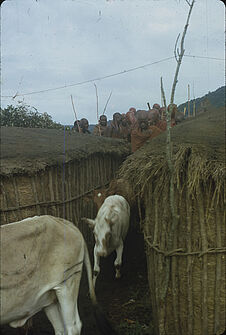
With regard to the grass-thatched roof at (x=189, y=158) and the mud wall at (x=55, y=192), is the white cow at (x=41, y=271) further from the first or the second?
the grass-thatched roof at (x=189, y=158)

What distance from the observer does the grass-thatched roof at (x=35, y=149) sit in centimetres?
431

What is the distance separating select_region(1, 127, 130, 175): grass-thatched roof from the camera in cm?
431

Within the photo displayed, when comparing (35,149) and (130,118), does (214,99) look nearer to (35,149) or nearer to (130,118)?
(35,149)

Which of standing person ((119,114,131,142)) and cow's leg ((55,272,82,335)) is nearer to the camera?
cow's leg ((55,272,82,335))

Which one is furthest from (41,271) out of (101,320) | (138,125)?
(138,125)

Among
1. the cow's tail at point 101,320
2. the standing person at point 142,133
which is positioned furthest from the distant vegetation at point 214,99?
the cow's tail at point 101,320

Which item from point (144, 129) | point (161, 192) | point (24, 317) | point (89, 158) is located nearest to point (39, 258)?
point (24, 317)

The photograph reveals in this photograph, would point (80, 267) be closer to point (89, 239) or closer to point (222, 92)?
point (89, 239)

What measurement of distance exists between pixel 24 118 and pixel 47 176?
38.8 inches

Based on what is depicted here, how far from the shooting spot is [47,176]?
15.1ft

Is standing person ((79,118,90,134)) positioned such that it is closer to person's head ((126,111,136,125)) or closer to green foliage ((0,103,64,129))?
person's head ((126,111,136,125))

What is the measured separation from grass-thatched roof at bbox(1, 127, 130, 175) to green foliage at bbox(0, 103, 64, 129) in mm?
107

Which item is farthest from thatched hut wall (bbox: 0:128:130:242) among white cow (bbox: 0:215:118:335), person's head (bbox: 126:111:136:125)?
person's head (bbox: 126:111:136:125)

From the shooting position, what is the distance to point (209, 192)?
3400mm
